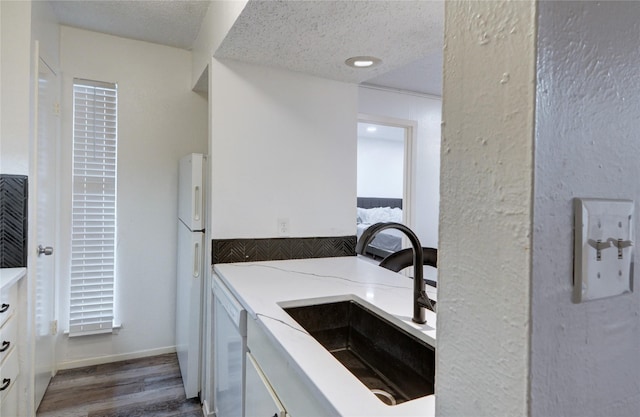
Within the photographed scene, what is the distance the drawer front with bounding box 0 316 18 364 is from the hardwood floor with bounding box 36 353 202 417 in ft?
2.07

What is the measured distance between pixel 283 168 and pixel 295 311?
102cm

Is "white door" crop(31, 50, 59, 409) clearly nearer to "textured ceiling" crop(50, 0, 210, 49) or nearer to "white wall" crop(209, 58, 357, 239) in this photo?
"textured ceiling" crop(50, 0, 210, 49)

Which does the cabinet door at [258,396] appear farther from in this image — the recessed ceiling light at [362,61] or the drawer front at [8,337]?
the recessed ceiling light at [362,61]

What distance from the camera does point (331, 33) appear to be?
5.44ft

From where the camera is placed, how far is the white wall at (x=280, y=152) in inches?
79.4

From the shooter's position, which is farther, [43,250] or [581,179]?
[43,250]

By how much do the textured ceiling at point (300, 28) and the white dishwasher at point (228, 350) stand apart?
1.22m

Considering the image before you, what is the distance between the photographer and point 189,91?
8.96ft

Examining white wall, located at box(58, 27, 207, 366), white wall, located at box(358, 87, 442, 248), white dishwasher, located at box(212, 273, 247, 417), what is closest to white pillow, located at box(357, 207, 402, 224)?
white wall, located at box(358, 87, 442, 248)

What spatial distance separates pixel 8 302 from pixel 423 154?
3.19m

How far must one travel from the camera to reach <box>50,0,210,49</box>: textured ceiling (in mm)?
2096

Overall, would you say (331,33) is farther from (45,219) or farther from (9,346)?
A: (9,346)

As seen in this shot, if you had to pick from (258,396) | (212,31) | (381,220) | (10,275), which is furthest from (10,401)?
(381,220)

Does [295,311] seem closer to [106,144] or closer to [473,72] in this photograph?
[473,72]
